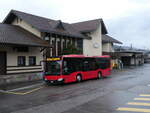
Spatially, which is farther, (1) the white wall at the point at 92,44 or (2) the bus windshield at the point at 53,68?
(1) the white wall at the point at 92,44

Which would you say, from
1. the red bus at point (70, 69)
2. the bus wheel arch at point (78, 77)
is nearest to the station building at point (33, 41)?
the red bus at point (70, 69)

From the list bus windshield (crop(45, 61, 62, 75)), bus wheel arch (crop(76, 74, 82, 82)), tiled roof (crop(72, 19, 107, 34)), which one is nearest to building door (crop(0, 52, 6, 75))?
bus windshield (crop(45, 61, 62, 75))

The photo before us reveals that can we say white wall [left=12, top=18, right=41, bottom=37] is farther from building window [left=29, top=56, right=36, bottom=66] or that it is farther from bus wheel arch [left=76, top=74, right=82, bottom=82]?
bus wheel arch [left=76, top=74, right=82, bottom=82]

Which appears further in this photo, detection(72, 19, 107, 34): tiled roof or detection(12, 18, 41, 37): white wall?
detection(72, 19, 107, 34): tiled roof

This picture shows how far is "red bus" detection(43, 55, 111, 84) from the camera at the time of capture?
17.3 metres

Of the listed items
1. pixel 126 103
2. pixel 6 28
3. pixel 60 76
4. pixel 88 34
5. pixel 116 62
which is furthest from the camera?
pixel 116 62

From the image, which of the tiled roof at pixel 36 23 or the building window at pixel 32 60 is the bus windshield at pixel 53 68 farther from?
the tiled roof at pixel 36 23

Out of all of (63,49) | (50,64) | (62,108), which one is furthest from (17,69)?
(62,108)

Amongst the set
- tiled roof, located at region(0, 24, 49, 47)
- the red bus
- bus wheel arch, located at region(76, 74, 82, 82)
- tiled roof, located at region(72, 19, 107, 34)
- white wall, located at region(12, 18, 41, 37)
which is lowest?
bus wheel arch, located at region(76, 74, 82, 82)

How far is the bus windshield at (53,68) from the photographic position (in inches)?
686

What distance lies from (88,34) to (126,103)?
77.7ft

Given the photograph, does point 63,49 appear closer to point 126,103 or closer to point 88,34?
point 88,34

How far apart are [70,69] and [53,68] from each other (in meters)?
1.66

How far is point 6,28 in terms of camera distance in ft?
75.0
